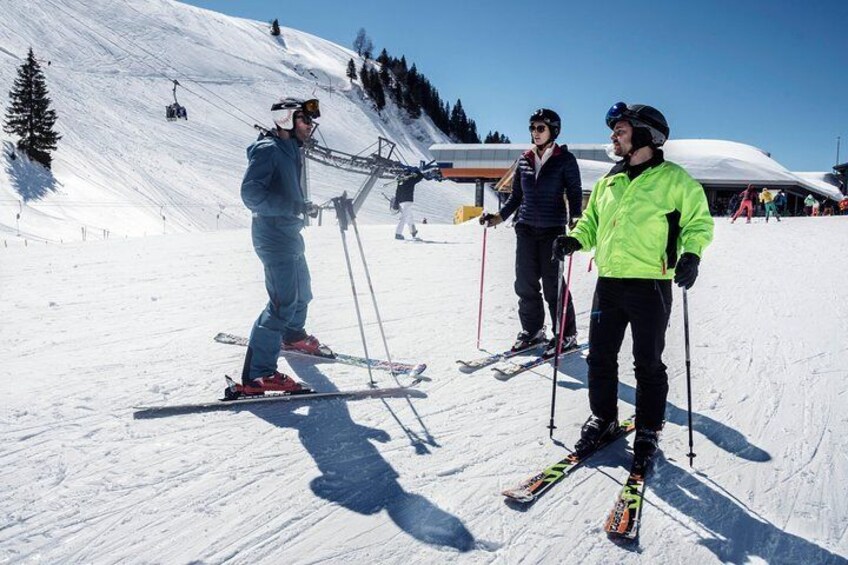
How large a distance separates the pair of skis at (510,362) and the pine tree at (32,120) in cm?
3756

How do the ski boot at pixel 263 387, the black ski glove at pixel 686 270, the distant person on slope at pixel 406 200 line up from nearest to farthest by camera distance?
the black ski glove at pixel 686 270
the ski boot at pixel 263 387
the distant person on slope at pixel 406 200

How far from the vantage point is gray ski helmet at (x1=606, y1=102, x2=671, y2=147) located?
296 centimetres

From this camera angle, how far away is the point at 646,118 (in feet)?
9.70

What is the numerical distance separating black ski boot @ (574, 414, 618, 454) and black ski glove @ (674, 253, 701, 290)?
99cm

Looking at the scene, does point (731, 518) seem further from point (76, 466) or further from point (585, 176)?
point (585, 176)

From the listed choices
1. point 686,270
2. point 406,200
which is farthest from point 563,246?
point 406,200

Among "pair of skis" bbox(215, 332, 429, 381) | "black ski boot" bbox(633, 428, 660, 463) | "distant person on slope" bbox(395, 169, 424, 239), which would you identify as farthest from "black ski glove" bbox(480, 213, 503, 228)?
"distant person on slope" bbox(395, 169, 424, 239)

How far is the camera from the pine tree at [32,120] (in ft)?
111

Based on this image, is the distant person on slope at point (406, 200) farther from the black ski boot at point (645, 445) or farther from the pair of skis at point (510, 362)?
the black ski boot at point (645, 445)

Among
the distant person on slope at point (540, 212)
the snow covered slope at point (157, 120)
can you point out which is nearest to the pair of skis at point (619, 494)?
Answer: the distant person on slope at point (540, 212)

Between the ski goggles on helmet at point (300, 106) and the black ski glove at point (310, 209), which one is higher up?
the ski goggles on helmet at point (300, 106)

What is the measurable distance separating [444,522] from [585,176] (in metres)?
36.3

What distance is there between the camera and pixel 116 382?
4121mm

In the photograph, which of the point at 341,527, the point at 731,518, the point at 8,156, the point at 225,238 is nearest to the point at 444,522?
the point at 341,527
